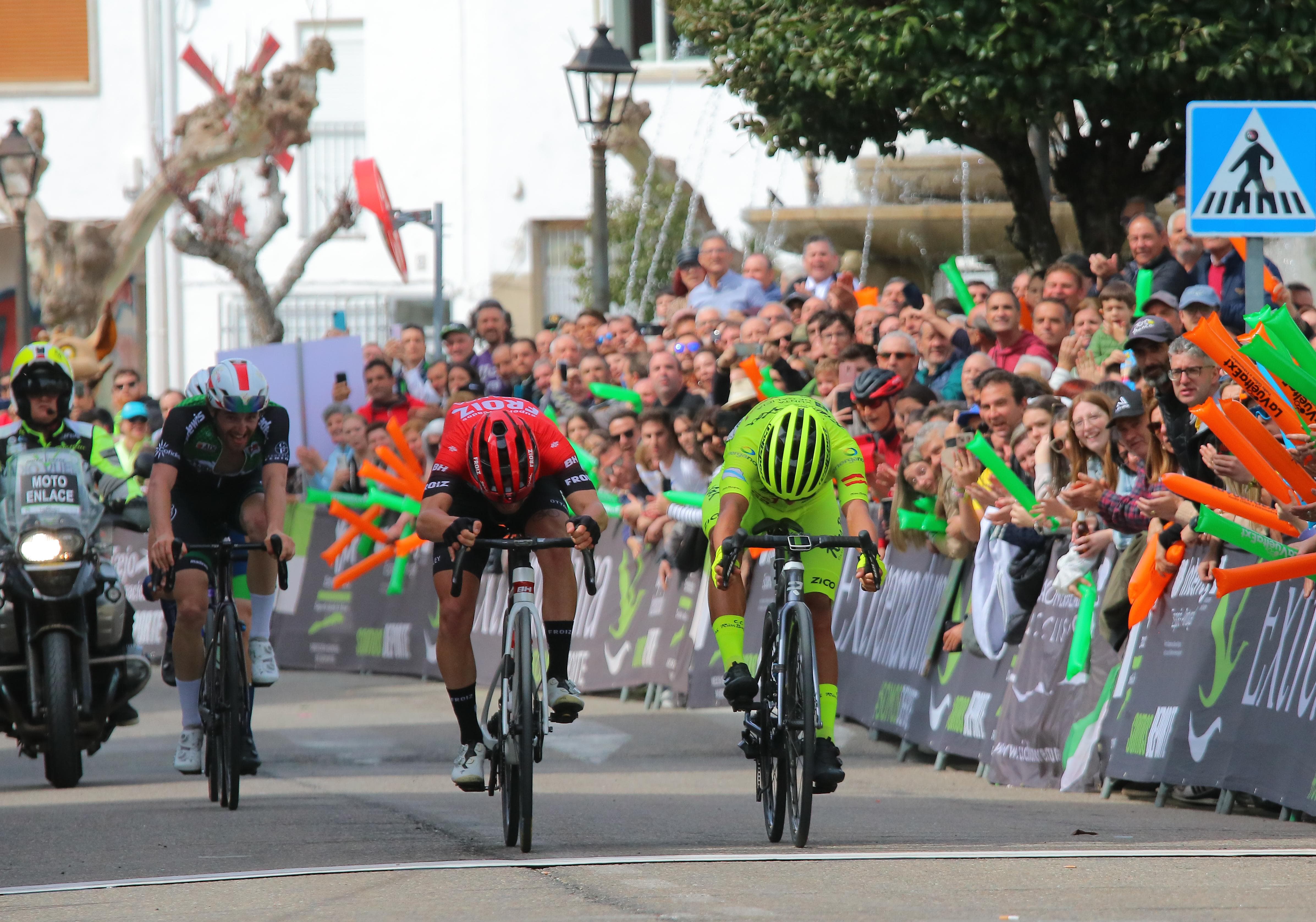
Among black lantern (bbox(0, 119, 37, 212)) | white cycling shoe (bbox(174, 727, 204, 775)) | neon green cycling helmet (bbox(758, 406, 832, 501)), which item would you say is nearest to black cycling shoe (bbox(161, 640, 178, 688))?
white cycling shoe (bbox(174, 727, 204, 775))

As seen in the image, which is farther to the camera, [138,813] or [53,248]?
[53,248]

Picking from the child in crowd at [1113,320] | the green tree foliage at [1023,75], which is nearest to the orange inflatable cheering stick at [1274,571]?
the child in crowd at [1113,320]

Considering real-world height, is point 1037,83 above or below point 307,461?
above

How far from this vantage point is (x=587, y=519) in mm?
8414

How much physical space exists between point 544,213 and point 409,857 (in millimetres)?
30816

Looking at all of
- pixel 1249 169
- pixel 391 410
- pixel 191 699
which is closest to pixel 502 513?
pixel 191 699

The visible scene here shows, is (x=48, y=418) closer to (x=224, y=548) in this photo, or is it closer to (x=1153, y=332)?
(x=224, y=548)

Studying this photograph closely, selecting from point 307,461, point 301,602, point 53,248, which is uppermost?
point 53,248

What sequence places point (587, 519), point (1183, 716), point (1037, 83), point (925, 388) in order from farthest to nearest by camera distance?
point (1037, 83), point (925, 388), point (1183, 716), point (587, 519)

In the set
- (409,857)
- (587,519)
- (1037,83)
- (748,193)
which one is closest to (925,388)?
(1037,83)

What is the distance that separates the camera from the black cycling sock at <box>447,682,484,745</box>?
8.78m

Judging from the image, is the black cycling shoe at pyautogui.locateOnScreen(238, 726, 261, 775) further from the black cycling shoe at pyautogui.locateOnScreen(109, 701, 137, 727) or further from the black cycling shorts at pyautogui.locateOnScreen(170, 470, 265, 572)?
the black cycling shoe at pyautogui.locateOnScreen(109, 701, 137, 727)

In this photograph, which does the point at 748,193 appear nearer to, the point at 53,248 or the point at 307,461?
the point at 53,248

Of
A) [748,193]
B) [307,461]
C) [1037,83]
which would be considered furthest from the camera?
[748,193]
